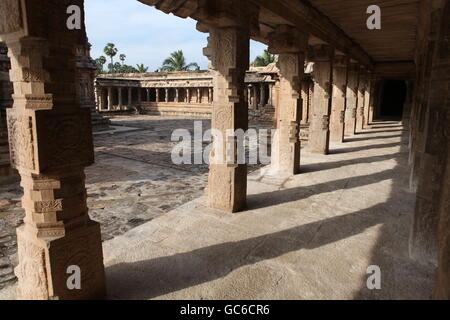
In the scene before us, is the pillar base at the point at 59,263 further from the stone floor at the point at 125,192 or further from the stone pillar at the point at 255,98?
the stone pillar at the point at 255,98

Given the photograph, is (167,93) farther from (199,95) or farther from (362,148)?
(362,148)

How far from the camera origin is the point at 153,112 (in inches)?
1353

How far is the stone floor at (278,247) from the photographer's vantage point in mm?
3000

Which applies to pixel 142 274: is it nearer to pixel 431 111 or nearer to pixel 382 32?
pixel 431 111

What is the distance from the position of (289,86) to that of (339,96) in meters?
5.39

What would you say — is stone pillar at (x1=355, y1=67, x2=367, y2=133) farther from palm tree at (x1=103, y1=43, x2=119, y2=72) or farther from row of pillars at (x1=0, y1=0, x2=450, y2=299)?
palm tree at (x1=103, y1=43, x2=119, y2=72)

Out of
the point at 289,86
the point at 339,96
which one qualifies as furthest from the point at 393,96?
the point at 289,86

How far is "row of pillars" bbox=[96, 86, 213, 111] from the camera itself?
34125 millimetres

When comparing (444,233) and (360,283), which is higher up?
(444,233)

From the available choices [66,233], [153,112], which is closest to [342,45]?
[66,233]

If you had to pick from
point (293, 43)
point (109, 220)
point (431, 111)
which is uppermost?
point (293, 43)

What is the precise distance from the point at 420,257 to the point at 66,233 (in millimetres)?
3709

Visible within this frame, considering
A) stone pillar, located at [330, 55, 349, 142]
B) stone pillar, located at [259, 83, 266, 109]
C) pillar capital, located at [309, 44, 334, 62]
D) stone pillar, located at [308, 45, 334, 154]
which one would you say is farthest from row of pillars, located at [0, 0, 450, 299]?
stone pillar, located at [259, 83, 266, 109]

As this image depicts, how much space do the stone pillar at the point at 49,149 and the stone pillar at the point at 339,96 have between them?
9801 mm
